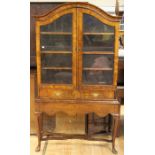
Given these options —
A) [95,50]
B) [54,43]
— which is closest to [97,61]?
[95,50]

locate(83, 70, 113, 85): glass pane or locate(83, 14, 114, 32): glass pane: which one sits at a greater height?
locate(83, 14, 114, 32): glass pane

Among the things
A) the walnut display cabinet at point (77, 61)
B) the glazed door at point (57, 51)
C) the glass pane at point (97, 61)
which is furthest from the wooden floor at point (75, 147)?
the glass pane at point (97, 61)

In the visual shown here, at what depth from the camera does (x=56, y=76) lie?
2.35 m

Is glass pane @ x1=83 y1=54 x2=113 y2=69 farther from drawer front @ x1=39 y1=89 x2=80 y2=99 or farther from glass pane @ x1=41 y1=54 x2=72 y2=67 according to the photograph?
drawer front @ x1=39 y1=89 x2=80 y2=99

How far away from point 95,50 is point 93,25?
21cm

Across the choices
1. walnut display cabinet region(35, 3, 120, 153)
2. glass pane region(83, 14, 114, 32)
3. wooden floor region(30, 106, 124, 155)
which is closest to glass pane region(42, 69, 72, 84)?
walnut display cabinet region(35, 3, 120, 153)

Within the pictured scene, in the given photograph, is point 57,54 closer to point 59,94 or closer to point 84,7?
point 59,94

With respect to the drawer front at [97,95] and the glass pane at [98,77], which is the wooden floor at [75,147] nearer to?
the drawer front at [97,95]

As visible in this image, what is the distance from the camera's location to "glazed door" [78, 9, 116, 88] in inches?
88.3

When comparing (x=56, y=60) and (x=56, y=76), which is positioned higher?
(x=56, y=60)

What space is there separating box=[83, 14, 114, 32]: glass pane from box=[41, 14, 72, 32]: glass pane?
0.13 metres
